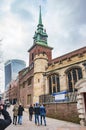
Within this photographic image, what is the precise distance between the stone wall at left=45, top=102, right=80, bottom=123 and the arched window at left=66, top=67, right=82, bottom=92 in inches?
172

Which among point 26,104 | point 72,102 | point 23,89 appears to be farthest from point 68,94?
point 23,89

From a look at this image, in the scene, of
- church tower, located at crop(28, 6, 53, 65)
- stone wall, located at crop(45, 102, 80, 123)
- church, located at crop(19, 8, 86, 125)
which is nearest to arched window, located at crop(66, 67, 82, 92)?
church, located at crop(19, 8, 86, 125)

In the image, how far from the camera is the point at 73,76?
2397 centimetres

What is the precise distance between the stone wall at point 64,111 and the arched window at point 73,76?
172 inches

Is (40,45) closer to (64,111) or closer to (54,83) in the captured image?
(54,83)

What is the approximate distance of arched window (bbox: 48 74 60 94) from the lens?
25875mm

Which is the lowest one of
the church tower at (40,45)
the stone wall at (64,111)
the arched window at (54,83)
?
the stone wall at (64,111)

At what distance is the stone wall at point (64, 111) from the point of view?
16448 mm

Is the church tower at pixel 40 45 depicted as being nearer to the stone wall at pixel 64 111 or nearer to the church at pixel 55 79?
Result: the church at pixel 55 79

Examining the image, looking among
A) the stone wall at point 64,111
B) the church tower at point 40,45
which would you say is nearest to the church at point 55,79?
the stone wall at point 64,111

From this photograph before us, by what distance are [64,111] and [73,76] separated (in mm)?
7020

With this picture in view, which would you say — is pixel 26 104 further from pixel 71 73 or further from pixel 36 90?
pixel 71 73

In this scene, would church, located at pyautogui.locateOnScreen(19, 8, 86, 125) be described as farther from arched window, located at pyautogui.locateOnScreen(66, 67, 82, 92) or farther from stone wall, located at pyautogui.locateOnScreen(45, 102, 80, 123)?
stone wall, located at pyautogui.locateOnScreen(45, 102, 80, 123)

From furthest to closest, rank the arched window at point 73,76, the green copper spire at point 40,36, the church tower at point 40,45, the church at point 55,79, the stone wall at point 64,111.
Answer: the green copper spire at point 40,36
the church tower at point 40,45
the arched window at point 73,76
the church at point 55,79
the stone wall at point 64,111
